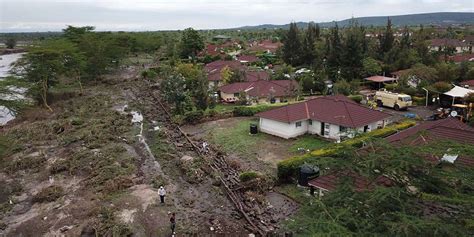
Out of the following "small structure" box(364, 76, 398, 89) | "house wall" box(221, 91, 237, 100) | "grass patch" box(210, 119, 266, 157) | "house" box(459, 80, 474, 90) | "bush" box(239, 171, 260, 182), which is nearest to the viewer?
"bush" box(239, 171, 260, 182)

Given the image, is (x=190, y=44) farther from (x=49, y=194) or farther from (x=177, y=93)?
(x=49, y=194)

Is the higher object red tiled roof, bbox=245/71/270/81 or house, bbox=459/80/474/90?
red tiled roof, bbox=245/71/270/81

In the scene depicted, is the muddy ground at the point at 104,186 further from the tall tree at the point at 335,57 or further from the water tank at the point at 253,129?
the tall tree at the point at 335,57

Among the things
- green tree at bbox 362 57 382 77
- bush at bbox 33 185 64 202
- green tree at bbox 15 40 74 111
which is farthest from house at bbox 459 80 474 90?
green tree at bbox 15 40 74 111

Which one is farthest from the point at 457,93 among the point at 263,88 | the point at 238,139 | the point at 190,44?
the point at 190,44

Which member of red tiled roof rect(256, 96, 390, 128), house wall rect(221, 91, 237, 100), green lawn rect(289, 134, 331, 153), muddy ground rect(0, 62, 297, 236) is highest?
red tiled roof rect(256, 96, 390, 128)

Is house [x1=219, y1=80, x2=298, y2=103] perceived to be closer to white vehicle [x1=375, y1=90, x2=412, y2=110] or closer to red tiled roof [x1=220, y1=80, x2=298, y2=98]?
red tiled roof [x1=220, y1=80, x2=298, y2=98]

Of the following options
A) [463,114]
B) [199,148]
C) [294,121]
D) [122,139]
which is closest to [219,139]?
[199,148]
